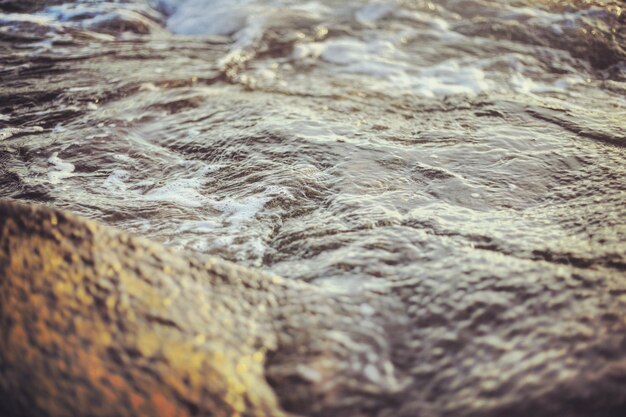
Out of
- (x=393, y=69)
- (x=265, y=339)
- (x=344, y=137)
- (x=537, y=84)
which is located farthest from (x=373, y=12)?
(x=265, y=339)

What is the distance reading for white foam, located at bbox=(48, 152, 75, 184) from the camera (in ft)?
8.10

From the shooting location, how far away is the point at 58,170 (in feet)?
8.36

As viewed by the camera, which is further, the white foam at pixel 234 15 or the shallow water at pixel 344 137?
the white foam at pixel 234 15

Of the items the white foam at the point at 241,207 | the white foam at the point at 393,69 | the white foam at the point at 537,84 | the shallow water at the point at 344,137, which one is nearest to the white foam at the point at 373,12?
the shallow water at the point at 344,137

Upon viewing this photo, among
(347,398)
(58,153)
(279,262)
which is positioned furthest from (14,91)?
(347,398)

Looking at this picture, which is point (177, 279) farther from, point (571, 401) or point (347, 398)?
point (571, 401)

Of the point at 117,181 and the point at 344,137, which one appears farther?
the point at 344,137

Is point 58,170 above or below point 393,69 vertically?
below

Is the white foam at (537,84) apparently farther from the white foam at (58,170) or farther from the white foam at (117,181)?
the white foam at (58,170)

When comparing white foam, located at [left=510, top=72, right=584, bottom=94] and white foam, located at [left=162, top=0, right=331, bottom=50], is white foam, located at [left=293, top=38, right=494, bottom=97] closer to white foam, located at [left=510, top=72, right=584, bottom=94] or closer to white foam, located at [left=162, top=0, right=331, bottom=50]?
white foam, located at [left=510, top=72, right=584, bottom=94]

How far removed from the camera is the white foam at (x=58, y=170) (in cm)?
247

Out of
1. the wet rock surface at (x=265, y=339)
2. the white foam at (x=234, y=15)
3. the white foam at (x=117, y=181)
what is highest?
the white foam at (x=234, y=15)

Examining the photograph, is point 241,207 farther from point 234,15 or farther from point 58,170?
point 234,15

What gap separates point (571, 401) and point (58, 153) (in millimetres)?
2626
